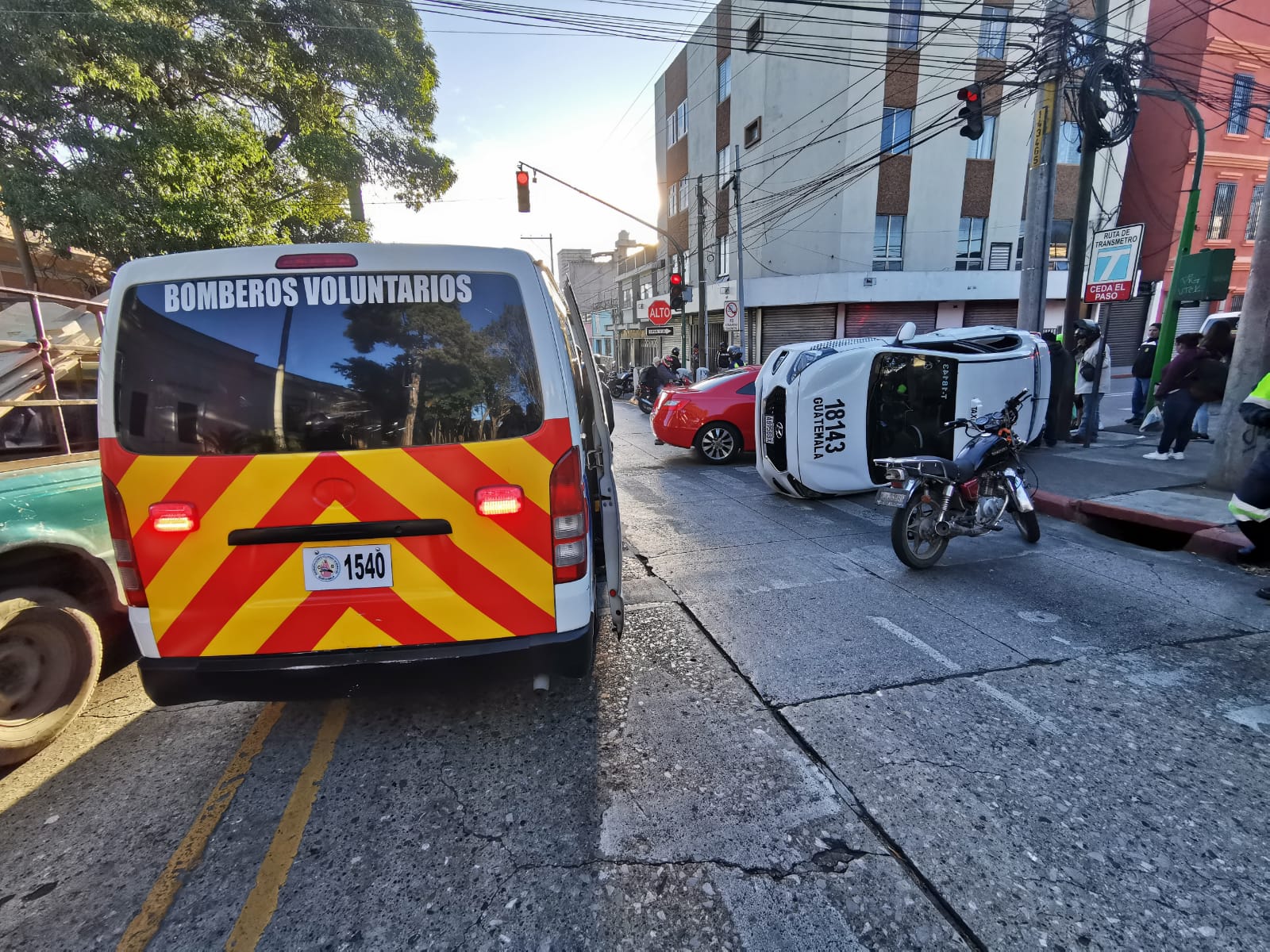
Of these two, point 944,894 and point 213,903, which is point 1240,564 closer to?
point 944,894

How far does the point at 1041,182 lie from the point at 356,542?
10811 millimetres

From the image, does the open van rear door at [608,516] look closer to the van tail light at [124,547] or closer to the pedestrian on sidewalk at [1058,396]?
the van tail light at [124,547]

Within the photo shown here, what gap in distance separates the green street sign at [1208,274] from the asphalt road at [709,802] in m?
8.40

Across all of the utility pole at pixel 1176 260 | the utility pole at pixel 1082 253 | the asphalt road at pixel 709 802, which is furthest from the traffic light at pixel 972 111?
the asphalt road at pixel 709 802

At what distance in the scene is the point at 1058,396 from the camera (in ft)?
31.7

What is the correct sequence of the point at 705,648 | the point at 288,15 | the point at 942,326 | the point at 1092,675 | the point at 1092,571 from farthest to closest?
the point at 942,326 → the point at 288,15 → the point at 1092,571 → the point at 705,648 → the point at 1092,675

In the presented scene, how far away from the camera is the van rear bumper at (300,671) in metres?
2.42

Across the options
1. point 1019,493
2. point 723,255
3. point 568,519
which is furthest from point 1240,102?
A: point 568,519

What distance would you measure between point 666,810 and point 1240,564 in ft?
18.0

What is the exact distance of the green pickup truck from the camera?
2668 millimetres

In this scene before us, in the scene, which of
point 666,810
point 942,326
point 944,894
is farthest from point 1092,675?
point 942,326

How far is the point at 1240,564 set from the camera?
4.96m

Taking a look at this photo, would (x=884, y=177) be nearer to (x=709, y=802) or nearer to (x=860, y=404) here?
(x=860, y=404)

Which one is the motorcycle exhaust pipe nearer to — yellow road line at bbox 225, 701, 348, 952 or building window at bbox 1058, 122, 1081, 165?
yellow road line at bbox 225, 701, 348, 952
